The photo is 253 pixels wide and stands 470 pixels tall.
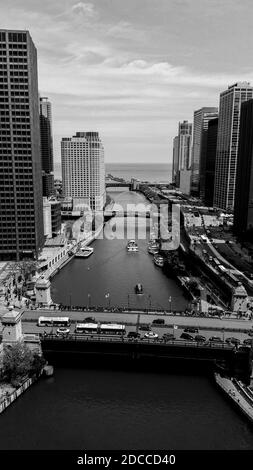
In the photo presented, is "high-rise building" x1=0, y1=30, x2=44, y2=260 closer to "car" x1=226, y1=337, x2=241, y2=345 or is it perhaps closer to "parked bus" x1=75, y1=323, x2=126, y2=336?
"parked bus" x1=75, y1=323, x2=126, y2=336

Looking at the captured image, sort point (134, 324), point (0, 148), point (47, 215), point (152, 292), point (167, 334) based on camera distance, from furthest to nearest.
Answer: point (47, 215)
point (0, 148)
point (152, 292)
point (134, 324)
point (167, 334)

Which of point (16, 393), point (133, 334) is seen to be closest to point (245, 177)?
point (133, 334)

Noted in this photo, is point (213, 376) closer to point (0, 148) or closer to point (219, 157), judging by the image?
point (0, 148)

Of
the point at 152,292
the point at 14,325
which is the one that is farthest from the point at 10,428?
the point at 152,292

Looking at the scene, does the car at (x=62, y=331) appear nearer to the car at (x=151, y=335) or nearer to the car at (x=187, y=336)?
the car at (x=151, y=335)

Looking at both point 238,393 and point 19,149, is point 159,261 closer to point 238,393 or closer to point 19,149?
point 19,149

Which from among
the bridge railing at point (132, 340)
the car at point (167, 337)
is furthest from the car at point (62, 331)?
the car at point (167, 337)
